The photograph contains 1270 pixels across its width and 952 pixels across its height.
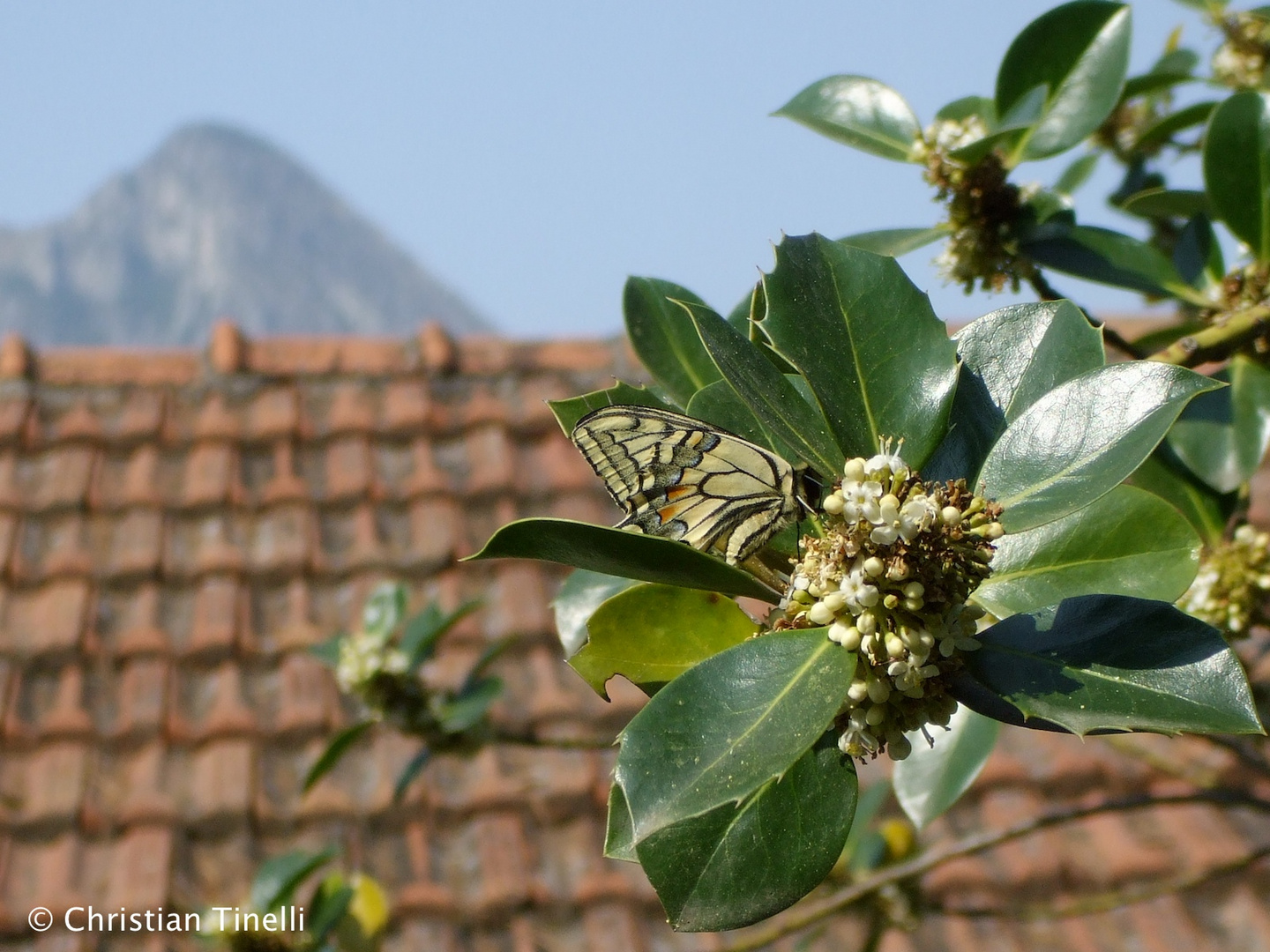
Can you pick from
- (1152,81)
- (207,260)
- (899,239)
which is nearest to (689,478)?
(899,239)

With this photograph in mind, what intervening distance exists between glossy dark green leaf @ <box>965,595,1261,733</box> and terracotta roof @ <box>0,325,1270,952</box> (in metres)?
2.17

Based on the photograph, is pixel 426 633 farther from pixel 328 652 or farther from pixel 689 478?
pixel 689 478

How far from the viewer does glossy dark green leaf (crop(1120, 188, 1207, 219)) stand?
1545 mm

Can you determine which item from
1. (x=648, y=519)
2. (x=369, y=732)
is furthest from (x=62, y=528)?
(x=648, y=519)

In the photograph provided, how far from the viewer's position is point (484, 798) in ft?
9.91

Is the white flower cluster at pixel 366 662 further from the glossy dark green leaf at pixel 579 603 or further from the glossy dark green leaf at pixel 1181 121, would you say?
the glossy dark green leaf at pixel 1181 121

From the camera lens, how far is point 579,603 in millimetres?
1146

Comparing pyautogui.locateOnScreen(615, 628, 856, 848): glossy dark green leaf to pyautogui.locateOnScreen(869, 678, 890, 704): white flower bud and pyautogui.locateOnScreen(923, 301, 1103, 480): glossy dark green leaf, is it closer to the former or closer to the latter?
pyautogui.locateOnScreen(869, 678, 890, 704): white flower bud

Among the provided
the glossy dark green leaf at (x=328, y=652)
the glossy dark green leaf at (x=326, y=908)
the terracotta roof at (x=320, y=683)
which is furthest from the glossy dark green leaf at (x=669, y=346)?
the terracotta roof at (x=320, y=683)

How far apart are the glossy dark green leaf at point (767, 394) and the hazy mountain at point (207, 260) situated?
198 ft

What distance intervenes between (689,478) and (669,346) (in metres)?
0.16

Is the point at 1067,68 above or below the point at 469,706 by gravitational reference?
above

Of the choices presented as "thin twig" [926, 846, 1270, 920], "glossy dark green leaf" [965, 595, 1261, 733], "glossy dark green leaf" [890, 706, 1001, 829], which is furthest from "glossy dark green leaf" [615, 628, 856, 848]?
"thin twig" [926, 846, 1270, 920]

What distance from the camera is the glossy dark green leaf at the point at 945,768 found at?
47.9 inches
